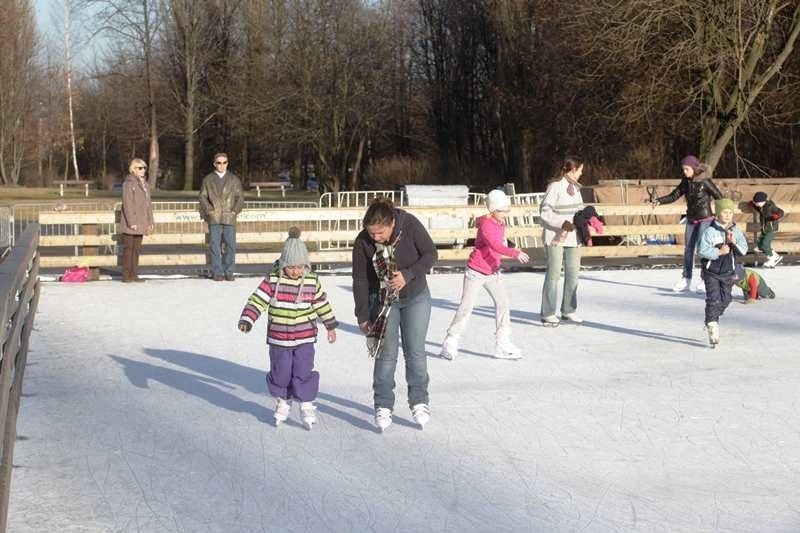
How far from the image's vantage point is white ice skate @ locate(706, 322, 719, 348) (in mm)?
10750

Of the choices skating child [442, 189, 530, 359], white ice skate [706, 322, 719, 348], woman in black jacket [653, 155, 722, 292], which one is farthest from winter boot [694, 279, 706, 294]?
skating child [442, 189, 530, 359]

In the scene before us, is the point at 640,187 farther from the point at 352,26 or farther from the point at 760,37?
the point at 352,26

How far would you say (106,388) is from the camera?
9.15 m

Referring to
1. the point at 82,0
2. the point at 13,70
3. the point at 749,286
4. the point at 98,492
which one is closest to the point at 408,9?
the point at 82,0

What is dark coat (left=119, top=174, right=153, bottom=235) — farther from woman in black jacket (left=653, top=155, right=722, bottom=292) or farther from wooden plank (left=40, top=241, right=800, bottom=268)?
woman in black jacket (left=653, top=155, right=722, bottom=292)

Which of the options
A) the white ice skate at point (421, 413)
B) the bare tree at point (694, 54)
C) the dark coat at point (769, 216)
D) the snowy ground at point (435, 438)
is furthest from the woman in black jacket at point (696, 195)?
the bare tree at point (694, 54)

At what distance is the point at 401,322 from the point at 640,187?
1700 cm

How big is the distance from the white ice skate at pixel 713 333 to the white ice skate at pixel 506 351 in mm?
1707

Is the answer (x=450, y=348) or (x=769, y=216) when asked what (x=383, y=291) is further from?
(x=769, y=216)

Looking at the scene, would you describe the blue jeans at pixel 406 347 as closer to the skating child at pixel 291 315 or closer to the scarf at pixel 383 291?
the scarf at pixel 383 291

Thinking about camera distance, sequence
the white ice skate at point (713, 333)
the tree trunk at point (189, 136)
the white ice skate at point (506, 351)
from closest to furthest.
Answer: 1. the white ice skate at point (506, 351)
2. the white ice skate at point (713, 333)
3. the tree trunk at point (189, 136)

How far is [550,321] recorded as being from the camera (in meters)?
12.2

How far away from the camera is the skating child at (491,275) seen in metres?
10.1

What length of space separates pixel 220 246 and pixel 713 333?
844 cm
